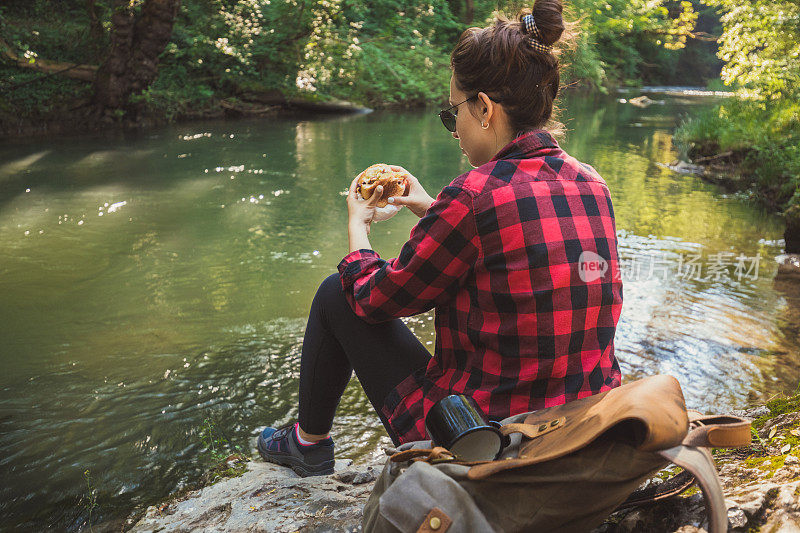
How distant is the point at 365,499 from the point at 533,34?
4.46 ft

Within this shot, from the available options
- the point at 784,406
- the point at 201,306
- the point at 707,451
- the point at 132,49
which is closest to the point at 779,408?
the point at 784,406

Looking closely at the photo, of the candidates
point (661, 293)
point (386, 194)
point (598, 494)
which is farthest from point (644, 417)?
point (661, 293)

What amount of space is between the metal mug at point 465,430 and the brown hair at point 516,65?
701mm

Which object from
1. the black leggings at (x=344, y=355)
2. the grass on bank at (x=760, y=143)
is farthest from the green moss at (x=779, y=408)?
the grass on bank at (x=760, y=143)

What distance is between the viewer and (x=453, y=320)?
1494mm

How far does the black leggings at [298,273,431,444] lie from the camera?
5.61 ft

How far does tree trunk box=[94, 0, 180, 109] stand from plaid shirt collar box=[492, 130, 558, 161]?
10.6m

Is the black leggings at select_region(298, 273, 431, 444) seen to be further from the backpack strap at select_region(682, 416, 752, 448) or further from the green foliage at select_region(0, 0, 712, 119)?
the green foliage at select_region(0, 0, 712, 119)

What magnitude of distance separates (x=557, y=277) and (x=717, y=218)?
19.9 ft

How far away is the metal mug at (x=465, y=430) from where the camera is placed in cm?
127

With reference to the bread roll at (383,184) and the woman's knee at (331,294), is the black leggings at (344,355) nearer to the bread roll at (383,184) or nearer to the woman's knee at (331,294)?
the woman's knee at (331,294)

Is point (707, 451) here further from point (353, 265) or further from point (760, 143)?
point (760, 143)

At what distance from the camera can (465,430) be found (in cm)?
126

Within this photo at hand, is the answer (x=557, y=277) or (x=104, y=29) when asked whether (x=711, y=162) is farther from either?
(x=104, y=29)
